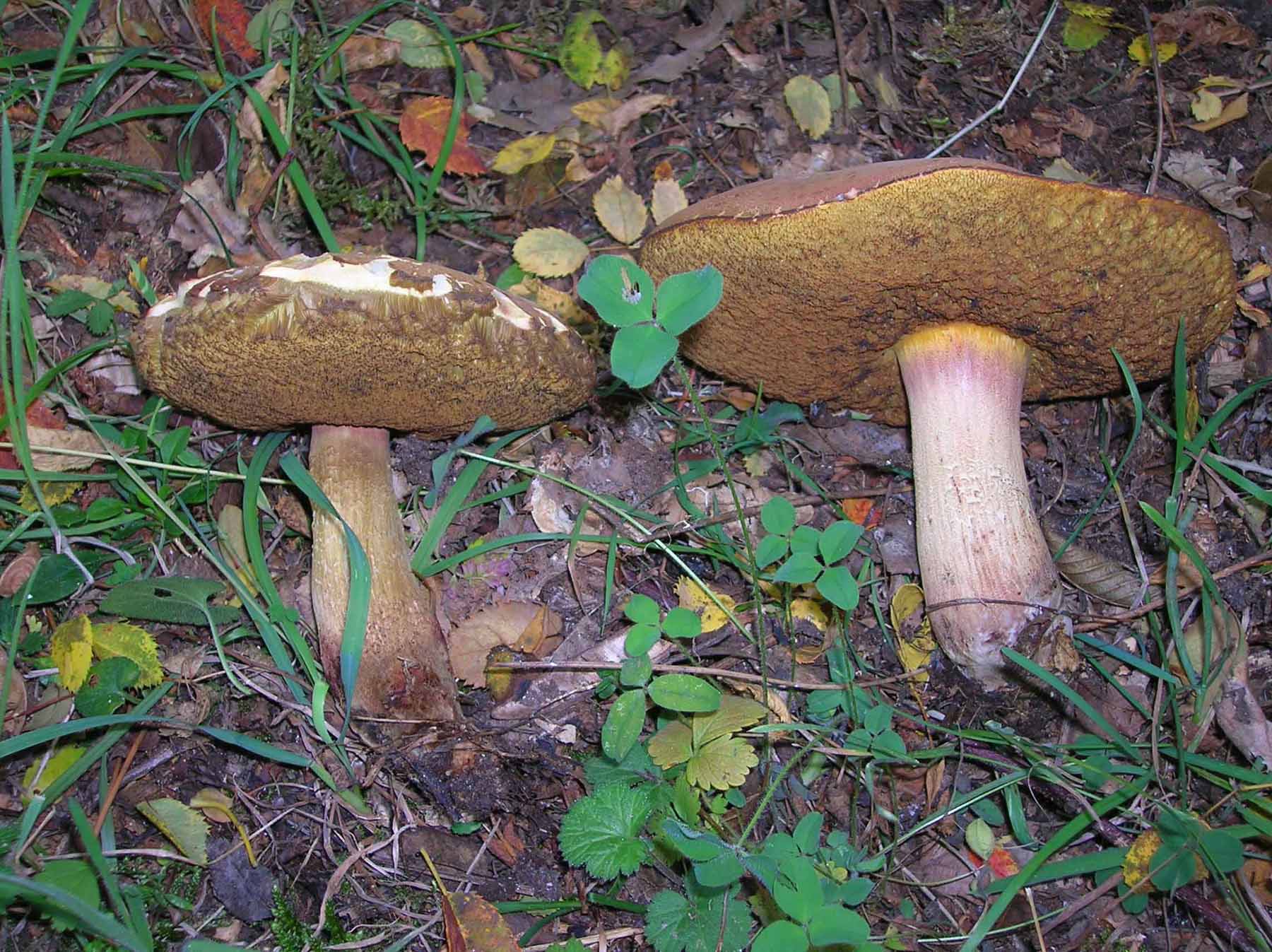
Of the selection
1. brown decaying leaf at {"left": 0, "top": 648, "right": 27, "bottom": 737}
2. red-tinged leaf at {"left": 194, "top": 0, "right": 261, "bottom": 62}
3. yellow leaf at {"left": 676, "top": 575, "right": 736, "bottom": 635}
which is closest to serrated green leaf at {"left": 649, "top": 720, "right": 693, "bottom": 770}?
yellow leaf at {"left": 676, "top": 575, "right": 736, "bottom": 635}

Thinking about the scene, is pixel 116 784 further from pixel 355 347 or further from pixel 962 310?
pixel 962 310

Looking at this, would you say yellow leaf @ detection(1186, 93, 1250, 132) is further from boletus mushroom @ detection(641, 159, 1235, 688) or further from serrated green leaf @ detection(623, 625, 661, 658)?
serrated green leaf @ detection(623, 625, 661, 658)

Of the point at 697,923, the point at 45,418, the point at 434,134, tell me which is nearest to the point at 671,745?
the point at 697,923

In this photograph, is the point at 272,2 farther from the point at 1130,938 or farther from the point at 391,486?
the point at 1130,938

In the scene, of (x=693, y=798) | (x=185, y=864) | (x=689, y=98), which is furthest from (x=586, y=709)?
(x=689, y=98)

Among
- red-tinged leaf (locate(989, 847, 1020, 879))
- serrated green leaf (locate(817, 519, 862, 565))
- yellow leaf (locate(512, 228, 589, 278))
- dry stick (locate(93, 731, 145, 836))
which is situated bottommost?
red-tinged leaf (locate(989, 847, 1020, 879))

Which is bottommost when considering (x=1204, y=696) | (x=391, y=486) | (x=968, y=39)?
(x=1204, y=696)
